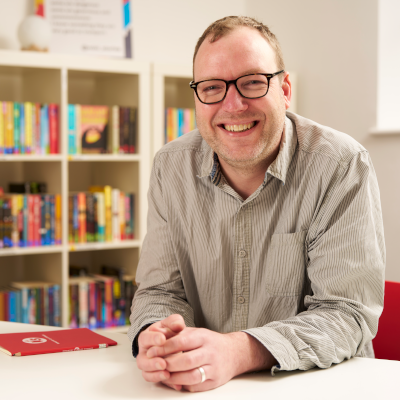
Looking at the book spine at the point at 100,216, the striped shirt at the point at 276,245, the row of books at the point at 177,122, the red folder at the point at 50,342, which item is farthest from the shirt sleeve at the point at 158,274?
the row of books at the point at 177,122

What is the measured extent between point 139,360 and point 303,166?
622 millimetres

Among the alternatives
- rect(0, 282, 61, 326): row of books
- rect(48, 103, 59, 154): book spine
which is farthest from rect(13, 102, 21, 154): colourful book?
rect(0, 282, 61, 326): row of books

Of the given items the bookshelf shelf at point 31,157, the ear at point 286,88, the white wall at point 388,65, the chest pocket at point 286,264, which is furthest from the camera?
the white wall at point 388,65

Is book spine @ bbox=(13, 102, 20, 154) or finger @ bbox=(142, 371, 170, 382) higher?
book spine @ bbox=(13, 102, 20, 154)

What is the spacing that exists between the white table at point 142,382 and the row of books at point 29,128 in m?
1.78

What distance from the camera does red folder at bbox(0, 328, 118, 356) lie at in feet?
3.87

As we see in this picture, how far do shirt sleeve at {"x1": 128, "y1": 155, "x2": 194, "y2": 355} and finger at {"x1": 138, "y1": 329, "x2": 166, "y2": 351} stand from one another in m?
0.20

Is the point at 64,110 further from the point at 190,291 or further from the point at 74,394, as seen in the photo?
the point at 74,394

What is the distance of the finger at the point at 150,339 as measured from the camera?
Result: 3.36 feet

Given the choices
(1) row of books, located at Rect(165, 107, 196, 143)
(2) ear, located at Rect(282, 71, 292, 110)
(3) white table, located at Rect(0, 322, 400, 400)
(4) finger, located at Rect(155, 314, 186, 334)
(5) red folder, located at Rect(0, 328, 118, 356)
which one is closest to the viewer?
(3) white table, located at Rect(0, 322, 400, 400)

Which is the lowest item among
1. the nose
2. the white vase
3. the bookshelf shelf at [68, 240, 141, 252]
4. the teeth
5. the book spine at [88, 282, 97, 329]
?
the book spine at [88, 282, 97, 329]

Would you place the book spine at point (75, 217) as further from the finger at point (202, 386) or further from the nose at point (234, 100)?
the finger at point (202, 386)

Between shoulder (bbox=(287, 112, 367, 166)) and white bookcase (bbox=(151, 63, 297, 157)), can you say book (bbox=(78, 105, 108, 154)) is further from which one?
shoulder (bbox=(287, 112, 367, 166))

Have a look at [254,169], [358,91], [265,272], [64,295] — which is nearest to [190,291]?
[265,272]
